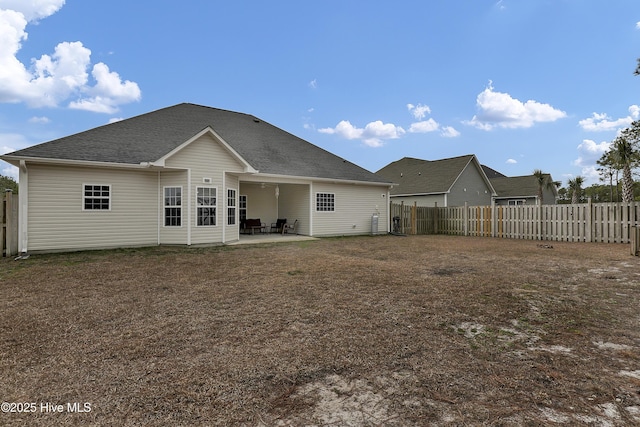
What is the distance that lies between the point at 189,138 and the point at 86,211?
4603 mm

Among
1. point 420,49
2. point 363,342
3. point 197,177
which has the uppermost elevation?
point 420,49

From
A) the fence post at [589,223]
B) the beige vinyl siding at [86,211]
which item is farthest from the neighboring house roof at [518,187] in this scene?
the beige vinyl siding at [86,211]

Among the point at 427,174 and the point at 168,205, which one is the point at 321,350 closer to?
the point at 168,205

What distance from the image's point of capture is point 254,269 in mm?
8148

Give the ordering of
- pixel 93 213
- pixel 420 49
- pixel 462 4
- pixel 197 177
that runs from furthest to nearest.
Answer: pixel 420 49
pixel 462 4
pixel 197 177
pixel 93 213

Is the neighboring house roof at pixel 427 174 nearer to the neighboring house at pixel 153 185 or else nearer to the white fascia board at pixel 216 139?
the neighboring house at pixel 153 185

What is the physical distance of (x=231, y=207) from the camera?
14.5 metres

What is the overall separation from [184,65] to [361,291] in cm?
1723

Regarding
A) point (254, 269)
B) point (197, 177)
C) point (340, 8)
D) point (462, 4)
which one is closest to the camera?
point (254, 269)

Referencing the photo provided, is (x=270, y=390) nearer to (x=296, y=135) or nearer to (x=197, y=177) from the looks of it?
(x=197, y=177)

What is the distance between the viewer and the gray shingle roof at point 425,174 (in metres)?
26.8

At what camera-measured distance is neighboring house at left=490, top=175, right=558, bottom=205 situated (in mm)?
31017

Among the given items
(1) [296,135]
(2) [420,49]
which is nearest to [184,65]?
(1) [296,135]

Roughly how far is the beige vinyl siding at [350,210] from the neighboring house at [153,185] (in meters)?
0.08
